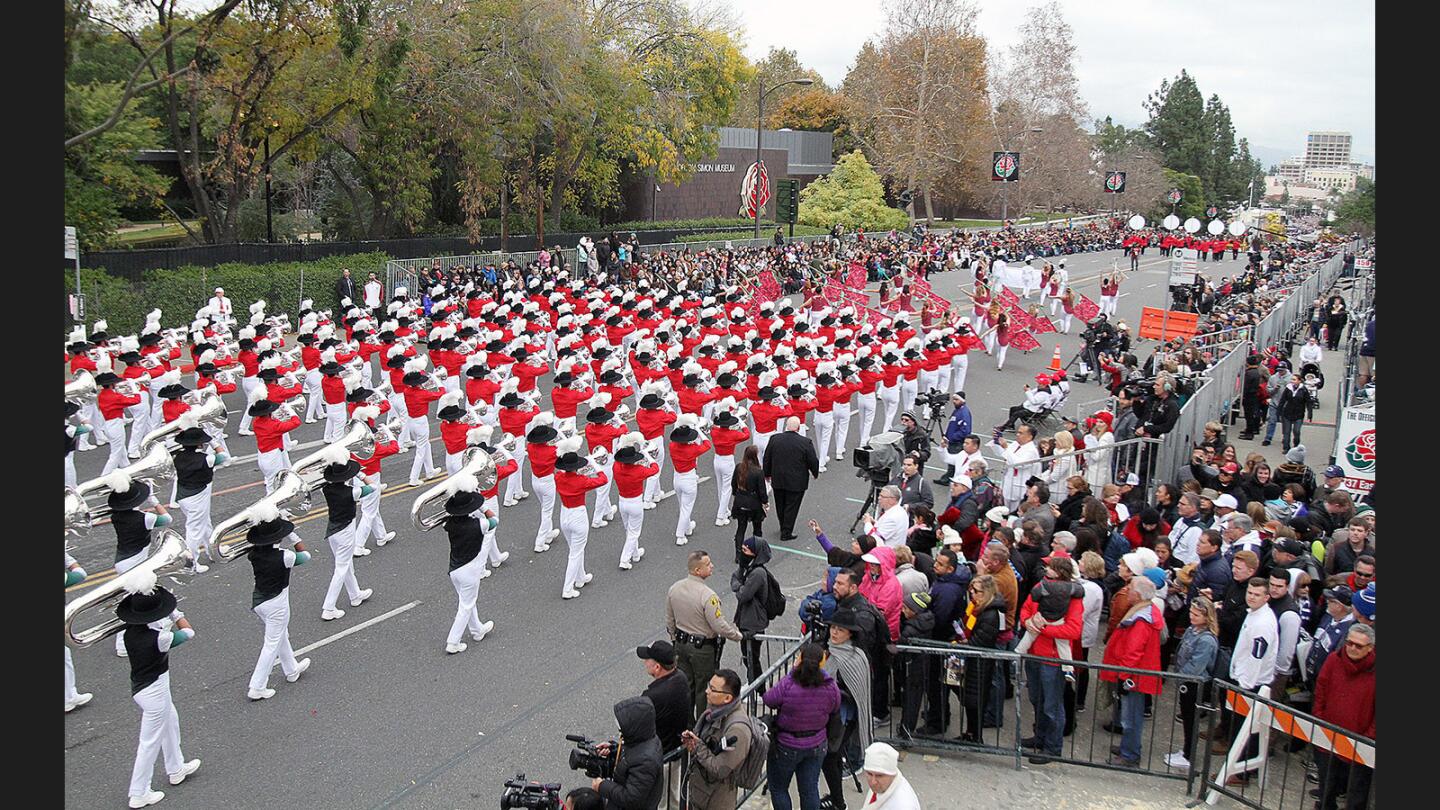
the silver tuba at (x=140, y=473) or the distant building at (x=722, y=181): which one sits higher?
the distant building at (x=722, y=181)

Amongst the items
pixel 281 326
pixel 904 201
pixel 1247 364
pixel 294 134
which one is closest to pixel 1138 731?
pixel 1247 364

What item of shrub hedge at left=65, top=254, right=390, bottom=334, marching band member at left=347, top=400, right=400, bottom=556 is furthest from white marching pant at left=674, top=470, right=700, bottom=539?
shrub hedge at left=65, top=254, right=390, bottom=334

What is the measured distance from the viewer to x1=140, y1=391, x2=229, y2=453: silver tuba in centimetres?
1177

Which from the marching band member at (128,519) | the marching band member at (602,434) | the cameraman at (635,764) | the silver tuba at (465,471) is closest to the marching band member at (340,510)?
the silver tuba at (465,471)

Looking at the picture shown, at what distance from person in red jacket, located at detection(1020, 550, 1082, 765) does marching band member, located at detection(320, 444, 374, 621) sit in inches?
253

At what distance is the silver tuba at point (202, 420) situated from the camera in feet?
38.6

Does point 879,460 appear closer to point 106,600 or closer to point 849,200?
point 106,600

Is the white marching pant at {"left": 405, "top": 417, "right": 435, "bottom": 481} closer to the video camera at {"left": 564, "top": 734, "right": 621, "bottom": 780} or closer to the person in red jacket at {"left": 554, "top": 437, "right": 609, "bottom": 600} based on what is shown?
the person in red jacket at {"left": 554, "top": 437, "right": 609, "bottom": 600}

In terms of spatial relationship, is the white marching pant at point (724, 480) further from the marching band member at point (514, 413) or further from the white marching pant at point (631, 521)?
the marching band member at point (514, 413)

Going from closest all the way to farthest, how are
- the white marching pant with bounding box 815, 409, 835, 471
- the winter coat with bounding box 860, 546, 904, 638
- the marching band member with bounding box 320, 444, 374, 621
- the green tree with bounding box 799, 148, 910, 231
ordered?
the winter coat with bounding box 860, 546, 904, 638 < the marching band member with bounding box 320, 444, 374, 621 < the white marching pant with bounding box 815, 409, 835, 471 < the green tree with bounding box 799, 148, 910, 231

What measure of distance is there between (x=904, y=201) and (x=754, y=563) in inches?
2509

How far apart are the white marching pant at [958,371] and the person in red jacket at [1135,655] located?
1209 cm

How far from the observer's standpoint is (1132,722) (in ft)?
25.8

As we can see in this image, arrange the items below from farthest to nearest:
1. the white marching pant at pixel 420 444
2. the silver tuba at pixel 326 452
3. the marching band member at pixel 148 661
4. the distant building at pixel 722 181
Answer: the distant building at pixel 722 181, the white marching pant at pixel 420 444, the silver tuba at pixel 326 452, the marching band member at pixel 148 661
